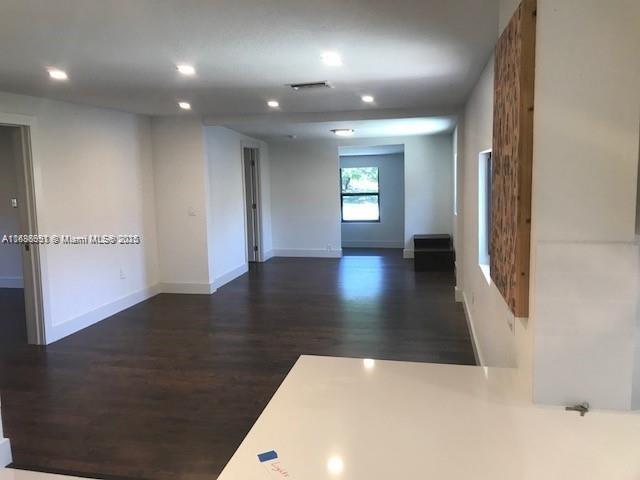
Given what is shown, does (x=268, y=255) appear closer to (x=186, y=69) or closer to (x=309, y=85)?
(x=309, y=85)

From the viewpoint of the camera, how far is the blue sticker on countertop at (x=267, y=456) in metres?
1.21

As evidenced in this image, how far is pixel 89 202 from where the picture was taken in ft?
16.8

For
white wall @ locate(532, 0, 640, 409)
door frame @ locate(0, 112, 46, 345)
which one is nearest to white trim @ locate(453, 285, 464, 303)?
white wall @ locate(532, 0, 640, 409)

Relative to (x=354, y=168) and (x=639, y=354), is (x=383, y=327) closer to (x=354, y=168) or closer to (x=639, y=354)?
(x=639, y=354)

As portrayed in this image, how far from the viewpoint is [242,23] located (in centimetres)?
249

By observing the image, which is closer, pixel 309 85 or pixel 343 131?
pixel 309 85

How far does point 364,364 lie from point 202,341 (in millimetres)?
3047

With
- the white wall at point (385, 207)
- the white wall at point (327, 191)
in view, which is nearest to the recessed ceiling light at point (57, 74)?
the white wall at point (327, 191)

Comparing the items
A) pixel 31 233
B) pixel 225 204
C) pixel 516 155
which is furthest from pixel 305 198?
pixel 516 155

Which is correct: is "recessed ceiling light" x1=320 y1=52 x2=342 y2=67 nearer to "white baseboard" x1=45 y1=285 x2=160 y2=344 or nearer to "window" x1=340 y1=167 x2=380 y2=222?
"white baseboard" x1=45 y1=285 x2=160 y2=344

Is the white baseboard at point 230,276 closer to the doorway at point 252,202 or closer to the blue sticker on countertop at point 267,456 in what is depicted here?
the doorway at point 252,202

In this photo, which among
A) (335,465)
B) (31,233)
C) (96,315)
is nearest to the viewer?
(335,465)

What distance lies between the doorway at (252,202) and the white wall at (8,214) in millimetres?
3659

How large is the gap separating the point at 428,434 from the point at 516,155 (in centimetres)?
97
